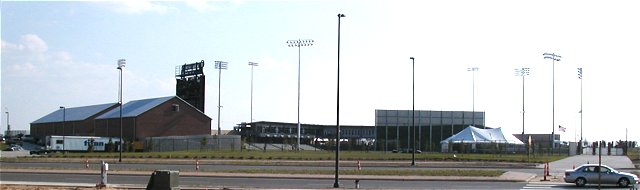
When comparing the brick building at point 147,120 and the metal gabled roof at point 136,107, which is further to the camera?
the metal gabled roof at point 136,107

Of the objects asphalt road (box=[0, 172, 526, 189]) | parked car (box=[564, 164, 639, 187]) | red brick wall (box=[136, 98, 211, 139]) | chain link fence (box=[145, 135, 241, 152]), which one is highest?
red brick wall (box=[136, 98, 211, 139])

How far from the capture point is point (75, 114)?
139375 mm

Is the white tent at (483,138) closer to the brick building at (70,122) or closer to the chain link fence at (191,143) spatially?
the chain link fence at (191,143)

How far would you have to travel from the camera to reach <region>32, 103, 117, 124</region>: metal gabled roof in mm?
133000

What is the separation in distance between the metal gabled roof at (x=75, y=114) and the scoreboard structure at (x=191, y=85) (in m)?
14.3

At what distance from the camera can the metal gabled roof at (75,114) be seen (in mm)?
133000

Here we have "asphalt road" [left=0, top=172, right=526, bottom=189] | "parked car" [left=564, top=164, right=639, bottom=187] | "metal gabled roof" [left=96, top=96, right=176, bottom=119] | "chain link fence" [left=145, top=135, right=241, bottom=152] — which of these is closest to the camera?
"asphalt road" [left=0, top=172, right=526, bottom=189]

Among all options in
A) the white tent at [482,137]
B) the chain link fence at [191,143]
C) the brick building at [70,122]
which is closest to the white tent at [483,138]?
the white tent at [482,137]

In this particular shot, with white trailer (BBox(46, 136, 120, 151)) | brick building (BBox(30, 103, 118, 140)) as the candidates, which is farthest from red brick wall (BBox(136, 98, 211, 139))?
brick building (BBox(30, 103, 118, 140))

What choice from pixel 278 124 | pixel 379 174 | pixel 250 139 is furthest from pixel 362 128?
pixel 379 174

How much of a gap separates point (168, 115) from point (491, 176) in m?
82.3

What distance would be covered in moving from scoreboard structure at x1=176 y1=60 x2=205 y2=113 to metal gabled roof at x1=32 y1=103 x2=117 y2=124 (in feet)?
47.1

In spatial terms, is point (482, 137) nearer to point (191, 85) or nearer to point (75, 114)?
point (191, 85)

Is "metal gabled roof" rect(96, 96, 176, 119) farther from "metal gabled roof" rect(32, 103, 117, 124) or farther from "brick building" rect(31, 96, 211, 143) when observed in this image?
"metal gabled roof" rect(32, 103, 117, 124)
